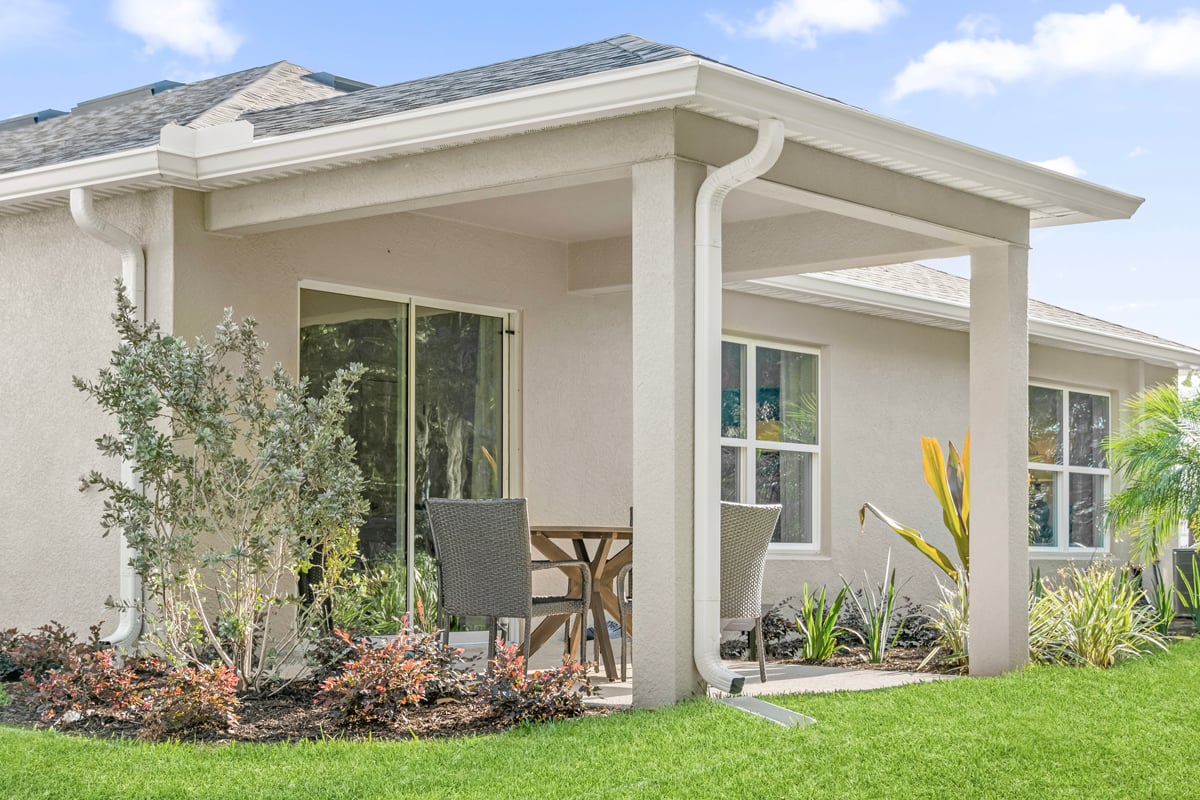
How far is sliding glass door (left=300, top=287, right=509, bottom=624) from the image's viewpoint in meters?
9.12

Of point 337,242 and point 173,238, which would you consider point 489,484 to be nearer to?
point 337,242

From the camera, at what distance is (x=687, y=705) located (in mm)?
6301

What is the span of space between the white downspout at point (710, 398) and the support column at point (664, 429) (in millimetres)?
42

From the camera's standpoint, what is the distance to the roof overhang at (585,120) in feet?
20.9

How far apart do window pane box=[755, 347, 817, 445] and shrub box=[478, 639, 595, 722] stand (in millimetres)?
5791

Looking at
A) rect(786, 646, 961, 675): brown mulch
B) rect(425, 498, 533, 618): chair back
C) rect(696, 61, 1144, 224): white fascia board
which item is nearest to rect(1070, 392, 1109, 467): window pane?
rect(786, 646, 961, 675): brown mulch

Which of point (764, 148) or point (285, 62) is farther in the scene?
point (285, 62)

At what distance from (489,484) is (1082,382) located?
26.3ft

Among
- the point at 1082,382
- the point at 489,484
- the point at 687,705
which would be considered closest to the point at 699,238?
the point at 687,705

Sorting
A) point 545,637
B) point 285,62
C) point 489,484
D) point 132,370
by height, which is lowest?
point 545,637

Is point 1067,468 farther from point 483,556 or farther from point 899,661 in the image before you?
point 483,556

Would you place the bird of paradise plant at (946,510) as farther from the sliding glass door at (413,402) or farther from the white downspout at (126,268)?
the white downspout at (126,268)

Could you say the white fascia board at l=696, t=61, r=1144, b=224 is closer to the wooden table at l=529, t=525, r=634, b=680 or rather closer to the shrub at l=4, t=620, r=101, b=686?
the wooden table at l=529, t=525, r=634, b=680

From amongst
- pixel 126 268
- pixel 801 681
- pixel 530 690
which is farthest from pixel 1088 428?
pixel 126 268
